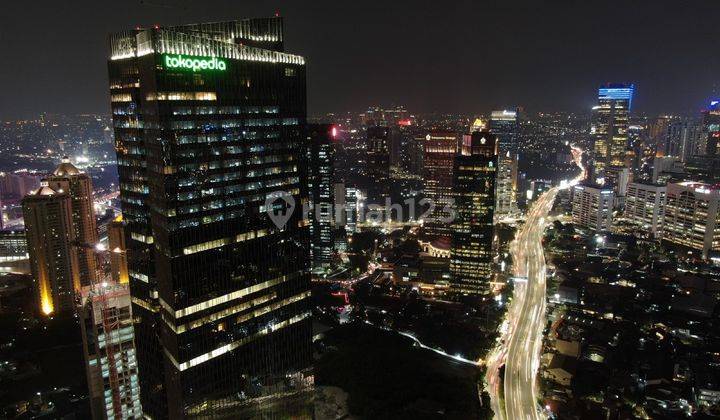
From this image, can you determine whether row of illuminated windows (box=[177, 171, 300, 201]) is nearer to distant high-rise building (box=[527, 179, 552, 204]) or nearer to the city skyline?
the city skyline

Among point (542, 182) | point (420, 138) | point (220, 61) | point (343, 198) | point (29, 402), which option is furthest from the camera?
point (420, 138)

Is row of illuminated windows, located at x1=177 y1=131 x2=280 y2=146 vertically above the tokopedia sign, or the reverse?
the tokopedia sign

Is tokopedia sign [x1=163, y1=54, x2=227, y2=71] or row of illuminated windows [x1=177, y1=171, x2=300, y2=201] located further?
row of illuminated windows [x1=177, y1=171, x2=300, y2=201]

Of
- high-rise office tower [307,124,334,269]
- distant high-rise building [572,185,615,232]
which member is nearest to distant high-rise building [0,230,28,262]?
high-rise office tower [307,124,334,269]

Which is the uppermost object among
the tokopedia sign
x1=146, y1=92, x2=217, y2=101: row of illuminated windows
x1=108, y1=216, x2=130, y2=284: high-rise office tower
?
the tokopedia sign

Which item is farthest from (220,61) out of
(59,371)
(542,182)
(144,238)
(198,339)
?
(542,182)

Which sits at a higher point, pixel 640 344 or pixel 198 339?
pixel 198 339

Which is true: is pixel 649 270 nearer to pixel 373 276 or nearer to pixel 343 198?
pixel 373 276
